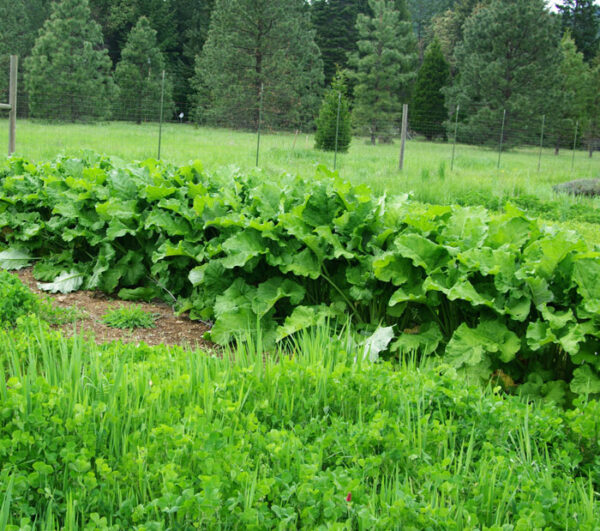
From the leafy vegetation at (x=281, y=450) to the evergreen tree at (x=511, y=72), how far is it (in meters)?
30.9

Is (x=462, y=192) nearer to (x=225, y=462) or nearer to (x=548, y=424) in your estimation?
(x=548, y=424)

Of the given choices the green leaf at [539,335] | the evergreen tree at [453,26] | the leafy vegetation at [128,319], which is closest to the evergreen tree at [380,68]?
the evergreen tree at [453,26]

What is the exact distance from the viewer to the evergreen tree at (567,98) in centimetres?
3284

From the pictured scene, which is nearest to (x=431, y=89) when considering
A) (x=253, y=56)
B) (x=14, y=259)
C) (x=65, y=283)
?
(x=253, y=56)

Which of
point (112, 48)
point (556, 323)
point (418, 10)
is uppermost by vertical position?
point (418, 10)

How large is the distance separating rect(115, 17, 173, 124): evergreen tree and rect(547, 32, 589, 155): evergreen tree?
20.3 metres

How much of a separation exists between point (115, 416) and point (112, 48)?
4468 cm

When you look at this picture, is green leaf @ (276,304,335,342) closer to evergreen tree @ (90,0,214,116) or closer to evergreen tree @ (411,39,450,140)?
evergreen tree @ (411,39,450,140)

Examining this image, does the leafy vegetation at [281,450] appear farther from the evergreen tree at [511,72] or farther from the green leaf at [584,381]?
the evergreen tree at [511,72]

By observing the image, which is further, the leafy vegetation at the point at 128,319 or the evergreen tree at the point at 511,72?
the evergreen tree at the point at 511,72

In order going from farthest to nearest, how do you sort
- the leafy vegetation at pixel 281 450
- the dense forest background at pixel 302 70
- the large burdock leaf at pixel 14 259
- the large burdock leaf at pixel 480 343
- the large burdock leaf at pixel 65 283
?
the dense forest background at pixel 302 70 < the large burdock leaf at pixel 14 259 < the large burdock leaf at pixel 65 283 < the large burdock leaf at pixel 480 343 < the leafy vegetation at pixel 281 450

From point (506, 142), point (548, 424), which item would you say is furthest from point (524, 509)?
point (506, 142)

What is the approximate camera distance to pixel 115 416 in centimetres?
207

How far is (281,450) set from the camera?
6.29 feet
